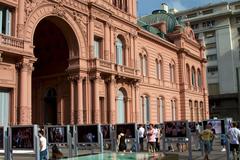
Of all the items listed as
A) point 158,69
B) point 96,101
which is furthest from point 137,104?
point 158,69

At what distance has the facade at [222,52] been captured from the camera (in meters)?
83.8

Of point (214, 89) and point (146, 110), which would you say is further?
point (214, 89)

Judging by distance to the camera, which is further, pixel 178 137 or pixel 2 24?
pixel 2 24

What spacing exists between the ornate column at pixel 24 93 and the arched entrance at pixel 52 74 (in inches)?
263

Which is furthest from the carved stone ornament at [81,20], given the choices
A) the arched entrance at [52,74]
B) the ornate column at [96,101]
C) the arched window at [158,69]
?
the arched window at [158,69]

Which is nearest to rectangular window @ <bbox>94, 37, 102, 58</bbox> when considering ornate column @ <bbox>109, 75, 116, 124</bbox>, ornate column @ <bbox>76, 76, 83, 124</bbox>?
ornate column @ <bbox>109, 75, 116, 124</bbox>

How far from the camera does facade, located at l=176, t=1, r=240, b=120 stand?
83812mm

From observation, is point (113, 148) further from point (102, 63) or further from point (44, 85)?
point (44, 85)

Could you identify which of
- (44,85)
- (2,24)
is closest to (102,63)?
(44,85)

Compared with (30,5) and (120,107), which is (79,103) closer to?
(120,107)

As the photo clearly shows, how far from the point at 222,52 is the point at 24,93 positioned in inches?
2616

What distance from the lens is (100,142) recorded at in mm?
21484

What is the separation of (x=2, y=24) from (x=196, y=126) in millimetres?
15479

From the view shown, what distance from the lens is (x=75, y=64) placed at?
33.2m
